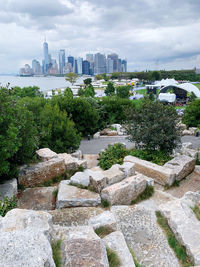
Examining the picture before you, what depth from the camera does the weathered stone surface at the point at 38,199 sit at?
683 cm

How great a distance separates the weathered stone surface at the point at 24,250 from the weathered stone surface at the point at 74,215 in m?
2.21

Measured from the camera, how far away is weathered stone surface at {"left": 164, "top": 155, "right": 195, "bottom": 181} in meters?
9.77

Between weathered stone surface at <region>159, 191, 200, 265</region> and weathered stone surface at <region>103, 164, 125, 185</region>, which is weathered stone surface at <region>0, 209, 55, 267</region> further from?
weathered stone surface at <region>103, 164, 125, 185</region>

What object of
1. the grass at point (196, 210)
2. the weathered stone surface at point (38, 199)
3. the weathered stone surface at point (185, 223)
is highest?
the weathered stone surface at point (185, 223)

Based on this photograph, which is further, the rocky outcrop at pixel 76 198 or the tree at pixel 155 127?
the tree at pixel 155 127

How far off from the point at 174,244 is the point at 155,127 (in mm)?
6823

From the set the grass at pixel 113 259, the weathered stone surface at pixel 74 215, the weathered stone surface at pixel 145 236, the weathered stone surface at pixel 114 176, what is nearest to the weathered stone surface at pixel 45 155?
the weathered stone surface at pixel 114 176

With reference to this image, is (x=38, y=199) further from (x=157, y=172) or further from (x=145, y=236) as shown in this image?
(x=157, y=172)

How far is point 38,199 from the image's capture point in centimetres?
716

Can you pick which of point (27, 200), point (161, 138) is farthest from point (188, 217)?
point (161, 138)

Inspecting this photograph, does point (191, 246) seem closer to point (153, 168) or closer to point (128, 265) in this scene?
point (128, 265)

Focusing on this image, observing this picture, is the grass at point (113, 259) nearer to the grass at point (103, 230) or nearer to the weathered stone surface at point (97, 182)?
the grass at point (103, 230)

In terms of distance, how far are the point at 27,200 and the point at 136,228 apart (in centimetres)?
360

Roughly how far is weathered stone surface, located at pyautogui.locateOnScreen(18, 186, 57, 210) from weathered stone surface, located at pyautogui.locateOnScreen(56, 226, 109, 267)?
2.97 metres
